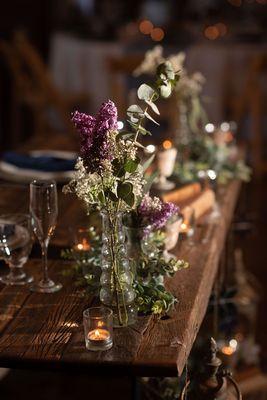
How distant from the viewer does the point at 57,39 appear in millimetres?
5531

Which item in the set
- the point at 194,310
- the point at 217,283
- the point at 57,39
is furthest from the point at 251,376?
the point at 57,39

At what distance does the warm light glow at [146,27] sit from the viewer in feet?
19.2

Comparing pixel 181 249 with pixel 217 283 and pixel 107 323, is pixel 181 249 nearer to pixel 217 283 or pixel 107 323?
pixel 217 283

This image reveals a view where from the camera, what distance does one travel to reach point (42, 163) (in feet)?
8.11

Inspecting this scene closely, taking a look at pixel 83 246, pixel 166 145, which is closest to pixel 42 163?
pixel 166 145

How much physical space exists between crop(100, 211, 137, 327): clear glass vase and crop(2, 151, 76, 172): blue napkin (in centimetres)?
98

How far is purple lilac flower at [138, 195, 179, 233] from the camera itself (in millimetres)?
1587

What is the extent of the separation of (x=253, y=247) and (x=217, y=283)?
6.00ft

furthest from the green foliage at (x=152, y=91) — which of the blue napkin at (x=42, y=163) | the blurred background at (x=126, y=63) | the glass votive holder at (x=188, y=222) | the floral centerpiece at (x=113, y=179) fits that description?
the blurred background at (x=126, y=63)

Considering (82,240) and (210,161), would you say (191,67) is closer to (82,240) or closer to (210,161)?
(210,161)

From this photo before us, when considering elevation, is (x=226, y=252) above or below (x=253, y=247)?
above

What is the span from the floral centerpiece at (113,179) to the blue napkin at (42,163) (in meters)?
0.97

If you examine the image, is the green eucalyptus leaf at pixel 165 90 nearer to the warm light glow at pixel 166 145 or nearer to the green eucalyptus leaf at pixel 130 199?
the green eucalyptus leaf at pixel 130 199

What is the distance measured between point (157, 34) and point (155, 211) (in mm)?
4160
